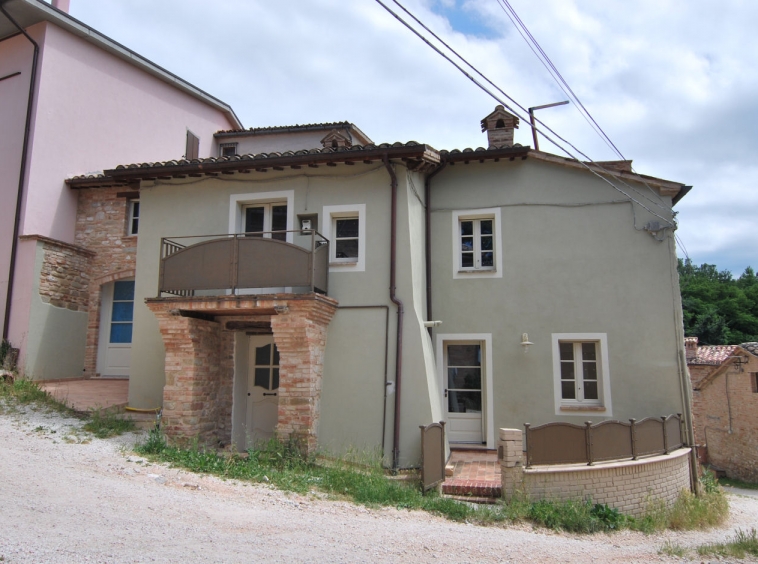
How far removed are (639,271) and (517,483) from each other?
5.13 meters

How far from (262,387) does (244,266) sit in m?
2.73

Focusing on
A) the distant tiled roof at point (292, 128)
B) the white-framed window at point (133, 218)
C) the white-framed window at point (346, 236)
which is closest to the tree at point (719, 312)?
the distant tiled roof at point (292, 128)

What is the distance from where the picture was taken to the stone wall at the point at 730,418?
18.7m

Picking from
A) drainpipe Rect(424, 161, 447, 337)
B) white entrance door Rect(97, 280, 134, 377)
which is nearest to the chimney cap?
drainpipe Rect(424, 161, 447, 337)

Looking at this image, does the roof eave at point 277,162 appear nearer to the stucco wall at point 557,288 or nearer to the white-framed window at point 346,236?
the white-framed window at point 346,236

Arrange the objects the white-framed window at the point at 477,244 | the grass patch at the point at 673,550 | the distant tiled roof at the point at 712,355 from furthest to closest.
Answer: the distant tiled roof at the point at 712,355 < the white-framed window at the point at 477,244 < the grass patch at the point at 673,550

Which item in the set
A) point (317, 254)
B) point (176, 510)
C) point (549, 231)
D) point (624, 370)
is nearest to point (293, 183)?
point (317, 254)

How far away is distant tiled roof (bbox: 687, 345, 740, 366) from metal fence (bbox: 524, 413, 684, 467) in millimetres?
13109

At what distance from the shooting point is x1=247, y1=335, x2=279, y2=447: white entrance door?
11008 millimetres

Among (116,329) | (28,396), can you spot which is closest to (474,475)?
(28,396)

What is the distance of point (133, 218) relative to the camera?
1472cm

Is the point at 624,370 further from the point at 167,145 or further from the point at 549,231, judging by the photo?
the point at 167,145

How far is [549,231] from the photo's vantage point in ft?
37.3

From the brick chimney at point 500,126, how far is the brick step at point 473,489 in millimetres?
6939
